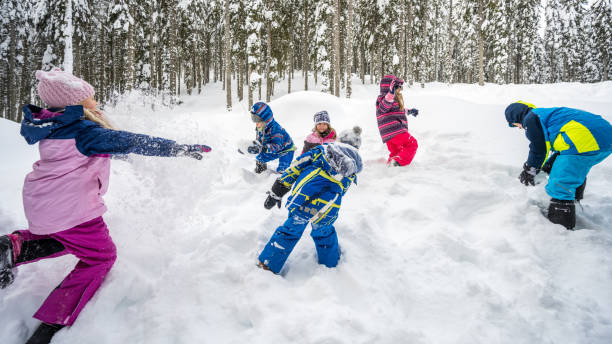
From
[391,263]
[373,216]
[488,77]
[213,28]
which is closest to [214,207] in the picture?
[373,216]

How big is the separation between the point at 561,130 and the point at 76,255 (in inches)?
177

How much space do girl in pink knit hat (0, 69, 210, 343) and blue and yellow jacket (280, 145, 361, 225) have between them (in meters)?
0.85

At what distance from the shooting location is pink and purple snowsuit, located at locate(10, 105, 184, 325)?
1.81 m

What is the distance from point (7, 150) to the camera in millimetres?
5133

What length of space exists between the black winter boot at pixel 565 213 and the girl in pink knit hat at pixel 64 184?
3476 mm

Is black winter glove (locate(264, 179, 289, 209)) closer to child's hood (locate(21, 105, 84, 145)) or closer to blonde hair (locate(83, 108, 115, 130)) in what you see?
blonde hair (locate(83, 108, 115, 130))

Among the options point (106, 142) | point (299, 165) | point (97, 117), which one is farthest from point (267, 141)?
point (106, 142)

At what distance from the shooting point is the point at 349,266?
253 cm

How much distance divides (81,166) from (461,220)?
3743 mm

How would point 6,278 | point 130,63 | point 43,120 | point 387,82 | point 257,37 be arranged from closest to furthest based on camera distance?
point 43,120, point 6,278, point 387,82, point 130,63, point 257,37

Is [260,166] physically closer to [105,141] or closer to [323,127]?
[323,127]

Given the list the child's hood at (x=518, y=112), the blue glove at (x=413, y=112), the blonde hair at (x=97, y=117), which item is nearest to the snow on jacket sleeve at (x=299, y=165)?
the blonde hair at (x=97, y=117)

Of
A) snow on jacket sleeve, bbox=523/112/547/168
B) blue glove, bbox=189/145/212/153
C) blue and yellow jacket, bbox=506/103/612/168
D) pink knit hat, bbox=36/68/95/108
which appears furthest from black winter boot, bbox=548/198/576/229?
pink knit hat, bbox=36/68/95/108

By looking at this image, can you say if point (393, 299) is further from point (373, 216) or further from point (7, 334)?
point (7, 334)
